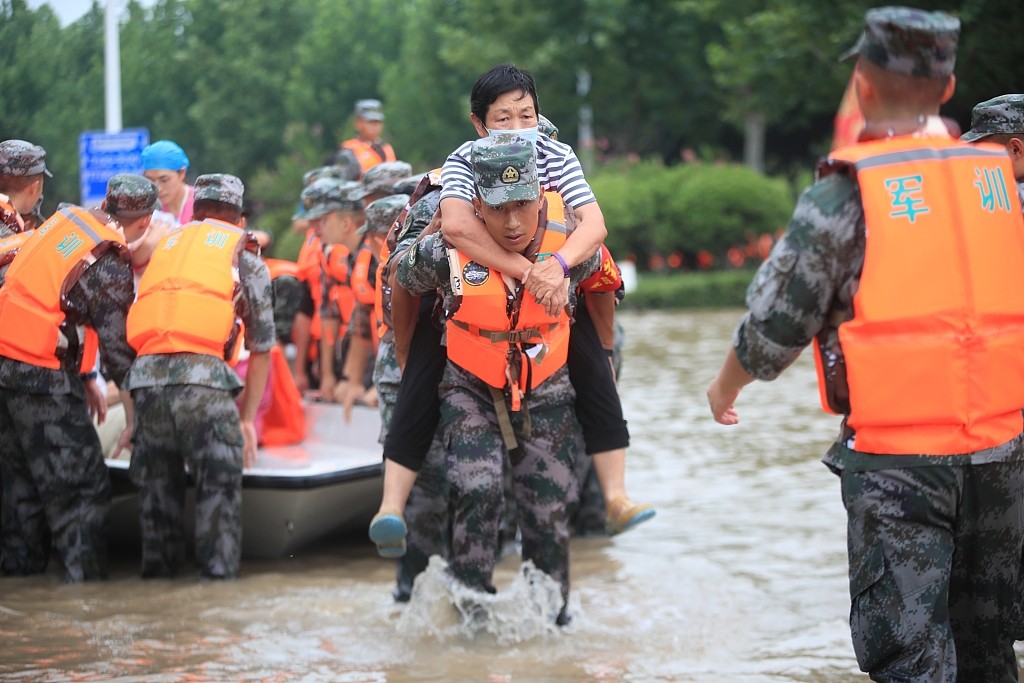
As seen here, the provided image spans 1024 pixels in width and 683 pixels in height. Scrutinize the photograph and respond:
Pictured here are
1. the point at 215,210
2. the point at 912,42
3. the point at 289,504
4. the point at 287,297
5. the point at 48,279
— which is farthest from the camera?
the point at 287,297

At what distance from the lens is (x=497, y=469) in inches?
223

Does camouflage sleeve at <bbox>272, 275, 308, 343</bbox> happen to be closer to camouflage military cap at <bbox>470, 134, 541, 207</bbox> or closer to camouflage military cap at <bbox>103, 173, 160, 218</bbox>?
camouflage military cap at <bbox>103, 173, 160, 218</bbox>

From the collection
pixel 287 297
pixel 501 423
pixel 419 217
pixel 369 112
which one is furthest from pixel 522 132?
pixel 369 112

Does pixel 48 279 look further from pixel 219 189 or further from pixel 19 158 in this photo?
pixel 219 189

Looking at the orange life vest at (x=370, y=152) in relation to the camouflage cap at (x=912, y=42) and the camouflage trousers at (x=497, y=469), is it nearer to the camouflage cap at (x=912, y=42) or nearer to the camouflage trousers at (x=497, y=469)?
the camouflage trousers at (x=497, y=469)

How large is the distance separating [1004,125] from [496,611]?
2.78m

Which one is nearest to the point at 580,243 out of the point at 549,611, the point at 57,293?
the point at 549,611

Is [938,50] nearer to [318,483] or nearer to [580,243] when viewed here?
[580,243]

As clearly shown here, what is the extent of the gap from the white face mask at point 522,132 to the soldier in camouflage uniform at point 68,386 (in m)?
2.37

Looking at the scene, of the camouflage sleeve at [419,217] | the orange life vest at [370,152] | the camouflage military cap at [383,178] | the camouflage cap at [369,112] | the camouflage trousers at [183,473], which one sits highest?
the camouflage cap at [369,112]

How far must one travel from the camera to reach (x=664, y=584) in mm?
7227

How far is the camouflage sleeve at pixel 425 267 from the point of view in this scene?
543 centimetres

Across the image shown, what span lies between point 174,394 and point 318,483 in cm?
97

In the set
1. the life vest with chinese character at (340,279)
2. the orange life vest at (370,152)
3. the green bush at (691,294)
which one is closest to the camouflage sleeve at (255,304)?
the life vest with chinese character at (340,279)
